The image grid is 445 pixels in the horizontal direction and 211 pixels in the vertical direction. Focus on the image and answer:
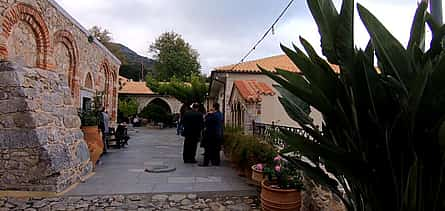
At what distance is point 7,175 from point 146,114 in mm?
18437

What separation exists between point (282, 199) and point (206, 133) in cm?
362

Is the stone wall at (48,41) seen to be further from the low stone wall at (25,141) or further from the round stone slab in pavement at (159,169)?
the round stone slab in pavement at (159,169)

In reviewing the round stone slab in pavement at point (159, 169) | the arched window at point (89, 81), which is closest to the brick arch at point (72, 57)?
the arched window at point (89, 81)

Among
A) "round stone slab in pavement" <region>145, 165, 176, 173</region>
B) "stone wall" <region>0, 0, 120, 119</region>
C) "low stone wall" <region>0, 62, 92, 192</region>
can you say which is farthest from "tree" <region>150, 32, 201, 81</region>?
"low stone wall" <region>0, 62, 92, 192</region>

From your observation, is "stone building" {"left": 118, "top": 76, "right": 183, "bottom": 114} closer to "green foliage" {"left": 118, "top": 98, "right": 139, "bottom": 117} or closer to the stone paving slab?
"green foliage" {"left": 118, "top": 98, "right": 139, "bottom": 117}

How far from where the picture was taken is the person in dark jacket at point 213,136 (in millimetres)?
6926

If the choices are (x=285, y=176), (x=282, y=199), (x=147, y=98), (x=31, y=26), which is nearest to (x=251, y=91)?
(x=285, y=176)

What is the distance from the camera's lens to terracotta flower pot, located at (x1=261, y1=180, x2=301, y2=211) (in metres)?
3.60

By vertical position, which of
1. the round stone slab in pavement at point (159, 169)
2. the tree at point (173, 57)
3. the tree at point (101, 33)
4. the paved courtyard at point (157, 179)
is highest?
the tree at point (101, 33)

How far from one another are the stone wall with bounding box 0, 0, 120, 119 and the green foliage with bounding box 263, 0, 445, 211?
5311 mm

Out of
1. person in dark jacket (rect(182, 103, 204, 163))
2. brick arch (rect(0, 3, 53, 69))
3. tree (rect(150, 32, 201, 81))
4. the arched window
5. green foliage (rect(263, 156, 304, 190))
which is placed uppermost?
tree (rect(150, 32, 201, 81))

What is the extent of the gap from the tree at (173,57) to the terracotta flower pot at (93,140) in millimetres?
22848

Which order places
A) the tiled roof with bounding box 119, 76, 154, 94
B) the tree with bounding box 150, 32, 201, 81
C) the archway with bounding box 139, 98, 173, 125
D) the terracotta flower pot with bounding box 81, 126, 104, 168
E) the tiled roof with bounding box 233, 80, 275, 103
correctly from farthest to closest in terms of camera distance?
the tree with bounding box 150, 32, 201, 81
the tiled roof with bounding box 119, 76, 154, 94
the archway with bounding box 139, 98, 173, 125
the tiled roof with bounding box 233, 80, 275, 103
the terracotta flower pot with bounding box 81, 126, 104, 168

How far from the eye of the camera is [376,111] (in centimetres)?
131
